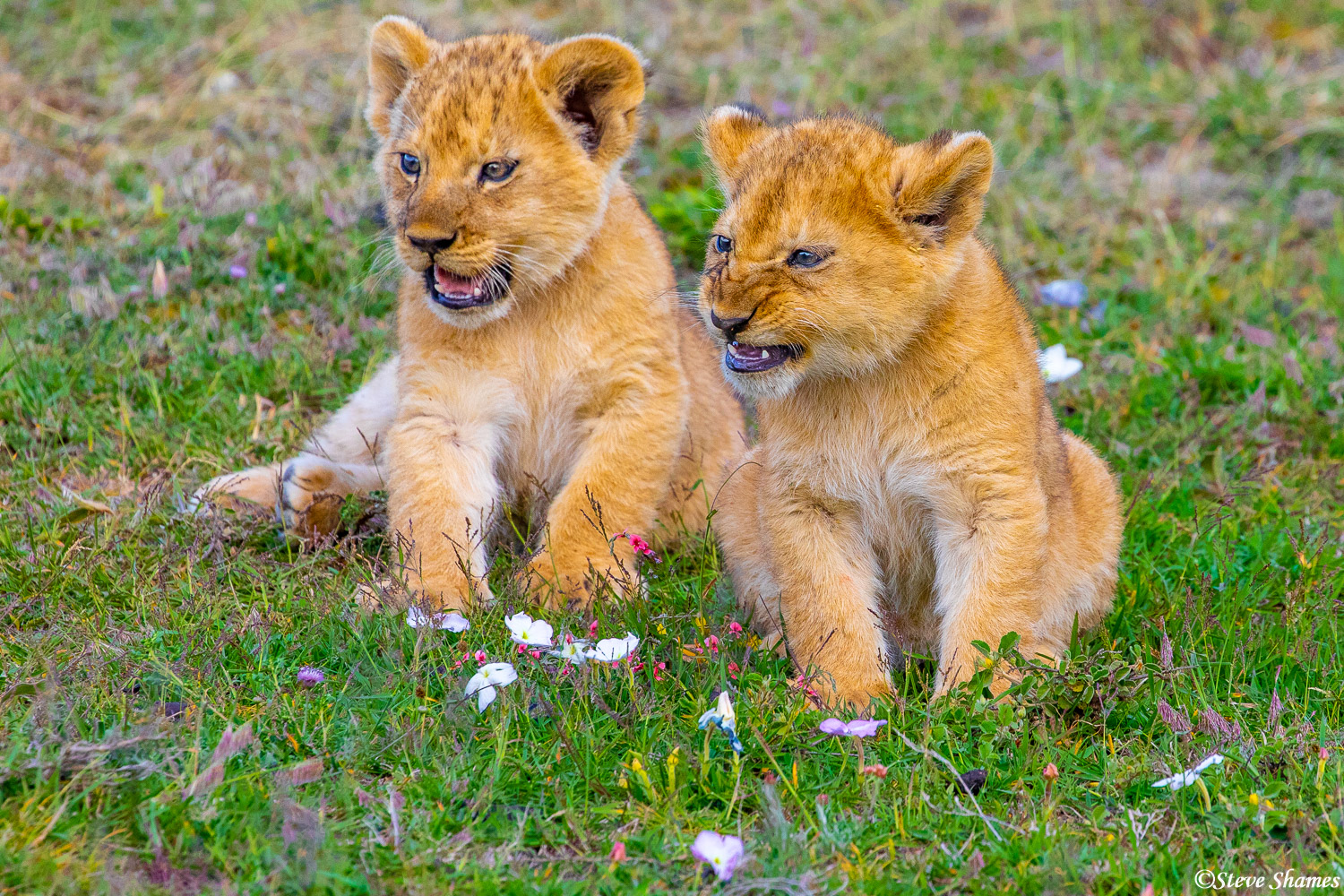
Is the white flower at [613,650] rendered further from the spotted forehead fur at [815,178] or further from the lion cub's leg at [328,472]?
the lion cub's leg at [328,472]

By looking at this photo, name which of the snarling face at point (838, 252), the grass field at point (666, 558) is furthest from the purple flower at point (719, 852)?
the snarling face at point (838, 252)

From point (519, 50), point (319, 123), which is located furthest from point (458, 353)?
point (319, 123)

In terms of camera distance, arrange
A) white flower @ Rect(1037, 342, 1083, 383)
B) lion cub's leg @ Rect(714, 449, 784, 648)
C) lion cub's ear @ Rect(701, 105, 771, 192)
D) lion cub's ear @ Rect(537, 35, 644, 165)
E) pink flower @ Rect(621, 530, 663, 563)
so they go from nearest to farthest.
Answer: lion cub's ear @ Rect(701, 105, 771, 192) → lion cub's leg @ Rect(714, 449, 784, 648) → pink flower @ Rect(621, 530, 663, 563) → lion cub's ear @ Rect(537, 35, 644, 165) → white flower @ Rect(1037, 342, 1083, 383)

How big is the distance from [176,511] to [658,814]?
2660 millimetres

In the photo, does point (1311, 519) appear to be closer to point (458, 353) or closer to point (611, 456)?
point (611, 456)

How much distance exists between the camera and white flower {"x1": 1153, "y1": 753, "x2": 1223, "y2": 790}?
3662 millimetres

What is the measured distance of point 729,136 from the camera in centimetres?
448

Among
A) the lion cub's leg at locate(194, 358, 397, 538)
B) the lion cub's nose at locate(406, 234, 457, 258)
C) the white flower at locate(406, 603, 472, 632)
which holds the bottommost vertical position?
the lion cub's leg at locate(194, 358, 397, 538)

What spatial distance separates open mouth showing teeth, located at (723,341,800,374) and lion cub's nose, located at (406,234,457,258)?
1240 millimetres

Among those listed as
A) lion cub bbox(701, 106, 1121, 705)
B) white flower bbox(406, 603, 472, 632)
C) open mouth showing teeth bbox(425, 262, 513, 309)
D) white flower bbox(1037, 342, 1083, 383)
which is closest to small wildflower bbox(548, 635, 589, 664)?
white flower bbox(406, 603, 472, 632)

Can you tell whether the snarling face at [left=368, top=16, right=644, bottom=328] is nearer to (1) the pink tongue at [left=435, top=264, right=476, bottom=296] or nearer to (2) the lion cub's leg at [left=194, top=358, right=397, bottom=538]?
(1) the pink tongue at [left=435, top=264, right=476, bottom=296]

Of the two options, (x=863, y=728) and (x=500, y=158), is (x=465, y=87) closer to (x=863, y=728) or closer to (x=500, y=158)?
(x=500, y=158)

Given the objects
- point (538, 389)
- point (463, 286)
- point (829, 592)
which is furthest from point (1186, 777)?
point (463, 286)

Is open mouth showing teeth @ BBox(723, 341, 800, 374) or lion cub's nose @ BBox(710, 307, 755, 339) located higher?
lion cub's nose @ BBox(710, 307, 755, 339)
